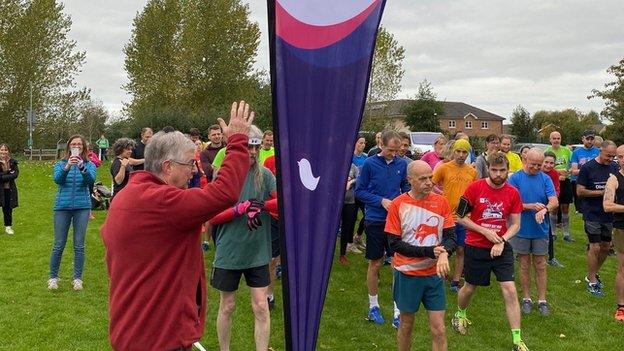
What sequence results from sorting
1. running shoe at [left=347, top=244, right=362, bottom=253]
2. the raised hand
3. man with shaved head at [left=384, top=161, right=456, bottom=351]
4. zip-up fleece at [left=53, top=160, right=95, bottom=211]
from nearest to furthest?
the raised hand → man with shaved head at [left=384, top=161, right=456, bottom=351] → zip-up fleece at [left=53, top=160, right=95, bottom=211] → running shoe at [left=347, top=244, right=362, bottom=253]

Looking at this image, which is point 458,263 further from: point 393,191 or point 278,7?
point 278,7

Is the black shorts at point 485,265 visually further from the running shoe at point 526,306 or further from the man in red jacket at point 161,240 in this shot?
the man in red jacket at point 161,240

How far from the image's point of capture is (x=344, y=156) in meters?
3.16

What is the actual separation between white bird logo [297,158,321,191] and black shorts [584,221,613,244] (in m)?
5.47

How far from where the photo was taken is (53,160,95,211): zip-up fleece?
21.3ft

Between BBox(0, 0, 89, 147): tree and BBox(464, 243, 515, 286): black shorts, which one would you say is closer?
BBox(464, 243, 515, 286): black shorts

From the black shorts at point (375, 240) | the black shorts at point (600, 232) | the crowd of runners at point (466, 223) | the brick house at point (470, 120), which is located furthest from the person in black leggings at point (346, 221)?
the brick house at point (470, 120)

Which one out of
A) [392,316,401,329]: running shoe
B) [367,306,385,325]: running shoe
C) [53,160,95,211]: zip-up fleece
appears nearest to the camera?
[392,316,401,329]: running shoe

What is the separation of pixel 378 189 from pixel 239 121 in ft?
11.3

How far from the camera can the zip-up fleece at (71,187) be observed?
650 cm

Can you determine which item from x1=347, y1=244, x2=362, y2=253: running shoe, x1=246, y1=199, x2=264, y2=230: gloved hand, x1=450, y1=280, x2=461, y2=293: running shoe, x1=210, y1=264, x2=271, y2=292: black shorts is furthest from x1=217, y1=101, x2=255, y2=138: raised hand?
x1=347, y1=244, x2=362, y2=253: running shoe

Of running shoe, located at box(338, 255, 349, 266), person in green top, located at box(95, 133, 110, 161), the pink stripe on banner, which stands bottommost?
running shoe, located at box(338, 255, 349, 266)

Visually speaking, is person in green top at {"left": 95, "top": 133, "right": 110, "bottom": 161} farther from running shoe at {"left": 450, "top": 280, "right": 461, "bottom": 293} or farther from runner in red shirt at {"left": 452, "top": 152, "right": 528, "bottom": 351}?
runner in red shirt at {"left": 452, "top": 152, "right": 528, "bottom": 351}

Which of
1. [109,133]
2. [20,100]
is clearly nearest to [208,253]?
[20,100]
